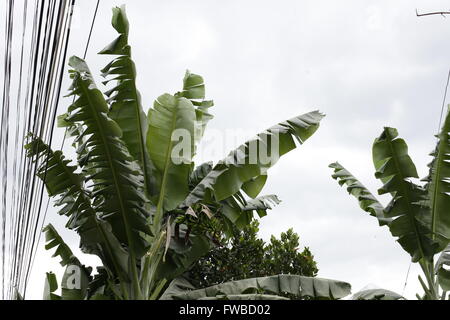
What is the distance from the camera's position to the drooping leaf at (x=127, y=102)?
6867 millimetres

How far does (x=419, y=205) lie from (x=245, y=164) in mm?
1908

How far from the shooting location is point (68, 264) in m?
7.53

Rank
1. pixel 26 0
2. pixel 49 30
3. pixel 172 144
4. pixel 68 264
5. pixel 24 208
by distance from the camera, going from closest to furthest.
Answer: pixel 49 30 → pixel 26 0 → pixel 24 208 → pixel 172 144 → pixel 68 264

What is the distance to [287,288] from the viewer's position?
21.1 ft

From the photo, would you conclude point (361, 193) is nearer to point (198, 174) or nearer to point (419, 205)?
point (419, 205)

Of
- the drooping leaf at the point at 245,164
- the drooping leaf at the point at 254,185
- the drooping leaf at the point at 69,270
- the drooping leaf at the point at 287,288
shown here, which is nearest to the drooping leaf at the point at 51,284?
the drooping leaf at the point at 69,270

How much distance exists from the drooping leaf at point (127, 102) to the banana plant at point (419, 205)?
258 centimetres

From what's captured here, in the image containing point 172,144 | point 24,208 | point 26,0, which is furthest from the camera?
point 172,144

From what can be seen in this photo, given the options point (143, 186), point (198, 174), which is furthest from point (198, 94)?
point (143, 186)

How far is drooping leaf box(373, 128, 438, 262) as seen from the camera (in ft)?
21.5

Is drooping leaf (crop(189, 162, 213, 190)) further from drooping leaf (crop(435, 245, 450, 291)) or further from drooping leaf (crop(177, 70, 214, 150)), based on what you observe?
drooping leaf (crop(435, 245, 450, 291))
